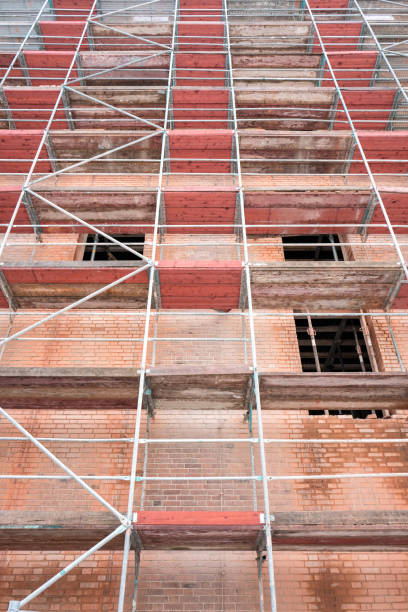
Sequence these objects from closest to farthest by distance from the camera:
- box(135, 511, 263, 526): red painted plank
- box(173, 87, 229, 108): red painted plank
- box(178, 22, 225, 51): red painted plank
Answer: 1. box(135, 511, 263, 526): red painted plank
2. box(173, 87, 229, 108): red painted plank
3. box(178, 22, 225, 51): red painted plank

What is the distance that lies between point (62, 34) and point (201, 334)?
9929 mm

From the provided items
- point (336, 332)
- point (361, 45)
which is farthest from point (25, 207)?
point (361, 45)

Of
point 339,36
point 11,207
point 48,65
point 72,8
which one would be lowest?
point 11,207

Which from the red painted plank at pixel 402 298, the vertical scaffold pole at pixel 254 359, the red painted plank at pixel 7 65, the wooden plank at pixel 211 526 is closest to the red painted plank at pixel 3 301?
the wooden plank at pixel 211 526

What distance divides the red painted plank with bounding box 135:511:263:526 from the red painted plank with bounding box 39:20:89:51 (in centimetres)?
1194

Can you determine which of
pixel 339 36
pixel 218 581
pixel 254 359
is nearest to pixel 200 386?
pixel 254 359

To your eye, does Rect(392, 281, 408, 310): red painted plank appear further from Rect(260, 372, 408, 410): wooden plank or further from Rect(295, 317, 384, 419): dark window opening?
Rect(295, 317, 384, 419): dark window opening

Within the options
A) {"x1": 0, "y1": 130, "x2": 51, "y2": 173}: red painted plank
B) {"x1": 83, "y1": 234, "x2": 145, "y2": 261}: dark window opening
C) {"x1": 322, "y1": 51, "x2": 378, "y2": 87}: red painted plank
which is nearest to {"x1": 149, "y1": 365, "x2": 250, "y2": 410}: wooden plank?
{"x1": 83, "y1": 234, "x2": 145, "y2": 261}: dark window opening

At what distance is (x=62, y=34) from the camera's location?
36.0 ft

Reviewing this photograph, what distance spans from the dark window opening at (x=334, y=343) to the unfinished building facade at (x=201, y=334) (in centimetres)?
14

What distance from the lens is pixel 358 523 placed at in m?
4.07

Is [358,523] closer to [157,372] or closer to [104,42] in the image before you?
[157,372]

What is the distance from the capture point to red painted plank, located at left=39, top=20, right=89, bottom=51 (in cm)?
1077

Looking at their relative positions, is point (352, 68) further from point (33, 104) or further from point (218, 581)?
point (218, 581)
